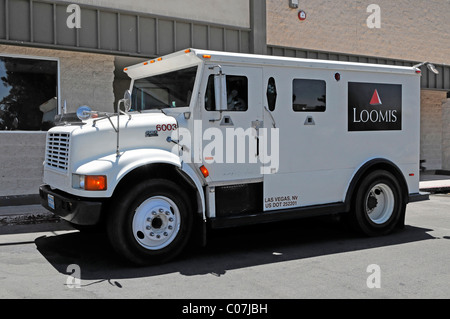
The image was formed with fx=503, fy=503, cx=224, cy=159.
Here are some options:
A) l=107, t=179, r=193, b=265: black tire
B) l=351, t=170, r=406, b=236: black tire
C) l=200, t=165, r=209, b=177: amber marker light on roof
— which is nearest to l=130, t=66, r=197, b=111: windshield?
l=200, t=165, r=209, b=177: amber marker light on roof

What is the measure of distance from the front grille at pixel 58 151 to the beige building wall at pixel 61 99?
4.31 meters

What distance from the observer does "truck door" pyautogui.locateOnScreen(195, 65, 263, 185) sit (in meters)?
6.19

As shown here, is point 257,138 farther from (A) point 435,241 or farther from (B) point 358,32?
(B) point 358,32

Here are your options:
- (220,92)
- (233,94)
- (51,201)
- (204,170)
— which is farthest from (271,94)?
(51,201)

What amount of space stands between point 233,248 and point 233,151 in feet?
4.61

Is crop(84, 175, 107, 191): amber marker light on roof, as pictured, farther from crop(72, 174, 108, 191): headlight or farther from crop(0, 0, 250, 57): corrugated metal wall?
crop(0, 0, 250, 57): corrugated metal wall

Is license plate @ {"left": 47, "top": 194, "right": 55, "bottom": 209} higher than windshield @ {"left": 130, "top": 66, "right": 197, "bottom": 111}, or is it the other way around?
windshield @ {"left": 130, "top": 66, "right": 197, "bottom": 111}

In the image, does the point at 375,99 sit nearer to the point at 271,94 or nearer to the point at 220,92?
the point at 271,94

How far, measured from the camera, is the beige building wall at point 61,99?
34.5 feet

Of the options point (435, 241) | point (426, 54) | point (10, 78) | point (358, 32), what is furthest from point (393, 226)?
point (426, 54)

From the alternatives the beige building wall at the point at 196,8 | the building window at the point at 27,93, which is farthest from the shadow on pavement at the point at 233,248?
the beige building wall at the point at 196,8

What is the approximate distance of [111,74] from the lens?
11.7 metres

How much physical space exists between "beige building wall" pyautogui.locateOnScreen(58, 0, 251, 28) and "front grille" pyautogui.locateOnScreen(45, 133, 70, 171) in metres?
4.84

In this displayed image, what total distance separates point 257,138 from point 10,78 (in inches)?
255
